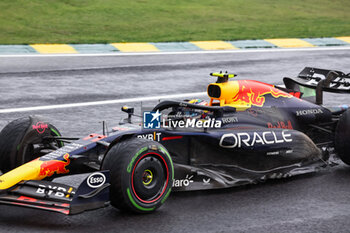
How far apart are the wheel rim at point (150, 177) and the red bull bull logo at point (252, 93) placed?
1808mm

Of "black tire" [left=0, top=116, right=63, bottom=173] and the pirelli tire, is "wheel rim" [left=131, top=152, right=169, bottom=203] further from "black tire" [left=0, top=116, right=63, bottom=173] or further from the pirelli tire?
"black tire" [left=0, top=116, right=63, bottom=173]

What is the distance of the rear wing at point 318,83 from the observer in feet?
32.2

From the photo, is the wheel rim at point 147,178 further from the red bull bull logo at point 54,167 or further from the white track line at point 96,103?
the white track line at point 96,103

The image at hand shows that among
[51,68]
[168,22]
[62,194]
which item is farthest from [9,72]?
[62,194]

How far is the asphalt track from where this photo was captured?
7.01 m

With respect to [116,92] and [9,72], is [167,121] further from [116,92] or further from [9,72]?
[9,72]

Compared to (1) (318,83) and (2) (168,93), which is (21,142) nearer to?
(1) (318,83)

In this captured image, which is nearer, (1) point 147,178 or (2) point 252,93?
(1) point 147,178

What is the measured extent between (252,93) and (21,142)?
9.33 ft

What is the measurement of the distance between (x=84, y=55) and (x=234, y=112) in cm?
976

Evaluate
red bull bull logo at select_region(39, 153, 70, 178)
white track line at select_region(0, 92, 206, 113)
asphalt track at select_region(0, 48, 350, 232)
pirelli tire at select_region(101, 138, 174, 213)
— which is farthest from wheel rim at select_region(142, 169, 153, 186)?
white track line at select_region(0, 92, 206, 113)

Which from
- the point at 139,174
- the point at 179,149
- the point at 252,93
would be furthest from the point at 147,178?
the point at 252,93

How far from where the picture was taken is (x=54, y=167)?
24.1 feet

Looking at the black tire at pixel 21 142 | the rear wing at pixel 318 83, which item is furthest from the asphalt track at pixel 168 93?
the rear wing at pixel 318 83
